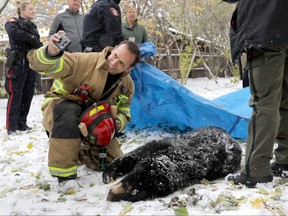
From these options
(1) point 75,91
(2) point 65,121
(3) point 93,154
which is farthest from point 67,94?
(3) point 93,154

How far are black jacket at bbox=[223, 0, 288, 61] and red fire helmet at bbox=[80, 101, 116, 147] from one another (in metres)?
1.07

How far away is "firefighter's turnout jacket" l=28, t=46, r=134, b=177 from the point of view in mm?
2549

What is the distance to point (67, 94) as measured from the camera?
2809 millimetres

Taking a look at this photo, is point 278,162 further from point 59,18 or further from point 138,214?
point 59,18

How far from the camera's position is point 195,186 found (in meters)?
2.52

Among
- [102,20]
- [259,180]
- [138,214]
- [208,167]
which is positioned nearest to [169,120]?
[102,20]

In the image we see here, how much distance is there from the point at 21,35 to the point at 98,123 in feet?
8.85

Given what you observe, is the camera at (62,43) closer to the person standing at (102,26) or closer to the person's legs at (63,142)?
the person's legs at (63,142)

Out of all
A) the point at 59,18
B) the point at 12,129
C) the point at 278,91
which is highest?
the point at 59,18

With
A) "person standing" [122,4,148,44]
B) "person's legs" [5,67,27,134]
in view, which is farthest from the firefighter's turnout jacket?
"person standing" [122,4,148,44]

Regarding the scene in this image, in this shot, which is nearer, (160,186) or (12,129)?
(160,186)

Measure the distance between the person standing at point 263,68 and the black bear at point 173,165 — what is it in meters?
0.30

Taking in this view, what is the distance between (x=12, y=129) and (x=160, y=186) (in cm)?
331

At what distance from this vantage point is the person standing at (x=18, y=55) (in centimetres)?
490
